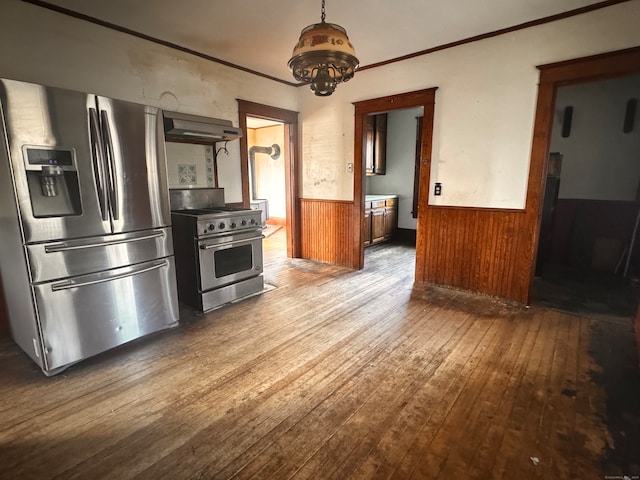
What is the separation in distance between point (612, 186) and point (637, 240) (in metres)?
0.74

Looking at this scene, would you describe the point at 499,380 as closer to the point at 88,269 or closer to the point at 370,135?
the point at 88,269

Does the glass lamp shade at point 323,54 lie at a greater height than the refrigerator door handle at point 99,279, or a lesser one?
greater

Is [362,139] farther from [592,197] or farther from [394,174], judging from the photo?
[592,197]

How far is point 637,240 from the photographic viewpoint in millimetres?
3834

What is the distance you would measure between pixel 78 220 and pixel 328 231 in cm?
313

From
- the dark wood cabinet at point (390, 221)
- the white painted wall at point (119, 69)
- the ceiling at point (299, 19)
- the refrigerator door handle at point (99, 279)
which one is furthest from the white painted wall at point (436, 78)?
the dark wood cabinet at point (390, 221)

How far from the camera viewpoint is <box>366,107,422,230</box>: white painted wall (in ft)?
19.3

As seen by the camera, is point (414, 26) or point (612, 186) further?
point (612, 186)

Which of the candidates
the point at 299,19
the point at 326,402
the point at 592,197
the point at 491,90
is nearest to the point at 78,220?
the point at 326,402

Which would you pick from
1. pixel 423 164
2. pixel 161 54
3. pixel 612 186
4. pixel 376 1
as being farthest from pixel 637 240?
pixel 161 54

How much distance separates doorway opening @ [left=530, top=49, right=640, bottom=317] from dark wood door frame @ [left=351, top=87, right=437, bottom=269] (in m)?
1.33

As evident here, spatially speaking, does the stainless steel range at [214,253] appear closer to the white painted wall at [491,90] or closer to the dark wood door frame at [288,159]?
the dark wood door frame at [288,159]

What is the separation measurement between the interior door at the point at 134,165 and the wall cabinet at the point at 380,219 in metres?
3.46

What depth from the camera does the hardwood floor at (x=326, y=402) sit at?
1.40 meters
